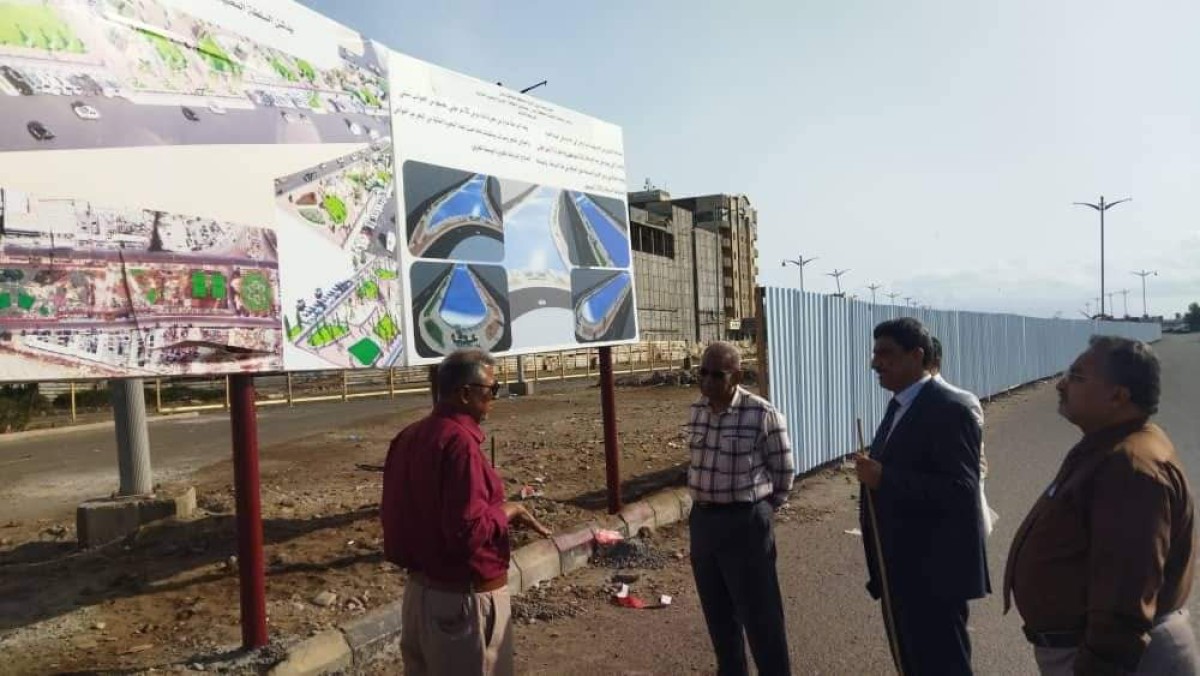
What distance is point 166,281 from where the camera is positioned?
11.9 ft

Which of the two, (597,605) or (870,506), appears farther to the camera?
(597,605)

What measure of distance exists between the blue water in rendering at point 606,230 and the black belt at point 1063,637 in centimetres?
523

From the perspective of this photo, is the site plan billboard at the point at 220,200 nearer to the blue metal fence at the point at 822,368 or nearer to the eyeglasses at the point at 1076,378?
the eyeglasses at the point at 1076,378

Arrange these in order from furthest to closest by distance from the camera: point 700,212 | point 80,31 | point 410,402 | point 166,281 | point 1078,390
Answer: point 700,212 → point 410,402 → point 166,281 → point 80,31 → point 1078,390

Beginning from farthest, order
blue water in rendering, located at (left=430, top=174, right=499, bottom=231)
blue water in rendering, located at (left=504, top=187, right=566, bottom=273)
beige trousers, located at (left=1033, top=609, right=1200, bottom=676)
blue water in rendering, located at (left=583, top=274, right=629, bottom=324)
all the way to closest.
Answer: blue water in rendering, located at (left=583, top=274, right=629, bottom=324) < blue water in rendering, located at (left=504, top=187, right=566, bottom=273) < blue water in rendering, located at (left=430, top=174, right=499, bottom=231) < beige trousers, located at (left=1033, top=609, right=1200, bottom=676)

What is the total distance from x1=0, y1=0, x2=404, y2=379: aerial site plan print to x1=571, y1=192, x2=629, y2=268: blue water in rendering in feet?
7.80

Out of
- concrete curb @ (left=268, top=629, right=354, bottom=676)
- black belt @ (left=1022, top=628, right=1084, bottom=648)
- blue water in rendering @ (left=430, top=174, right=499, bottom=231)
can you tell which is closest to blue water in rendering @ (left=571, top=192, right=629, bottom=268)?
blue water in rendering @ (left=430, top=174, right=499, bottom=231)

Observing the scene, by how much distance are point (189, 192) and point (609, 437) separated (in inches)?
165

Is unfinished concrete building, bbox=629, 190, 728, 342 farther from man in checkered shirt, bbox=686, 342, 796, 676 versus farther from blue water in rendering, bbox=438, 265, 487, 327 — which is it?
man in checkered shirt, bbox=686, 342, 796, 676

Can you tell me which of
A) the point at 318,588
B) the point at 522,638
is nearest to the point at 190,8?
the point at 318,588

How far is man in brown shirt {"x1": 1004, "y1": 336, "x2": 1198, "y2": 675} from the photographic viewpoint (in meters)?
2.03

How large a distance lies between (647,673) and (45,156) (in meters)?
3.66

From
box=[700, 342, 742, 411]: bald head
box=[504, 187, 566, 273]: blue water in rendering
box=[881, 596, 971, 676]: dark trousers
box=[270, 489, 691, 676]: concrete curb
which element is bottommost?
box=[270, 489, 691, 676]: concrete curb

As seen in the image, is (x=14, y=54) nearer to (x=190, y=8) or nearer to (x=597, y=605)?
(x=190, y=8)
